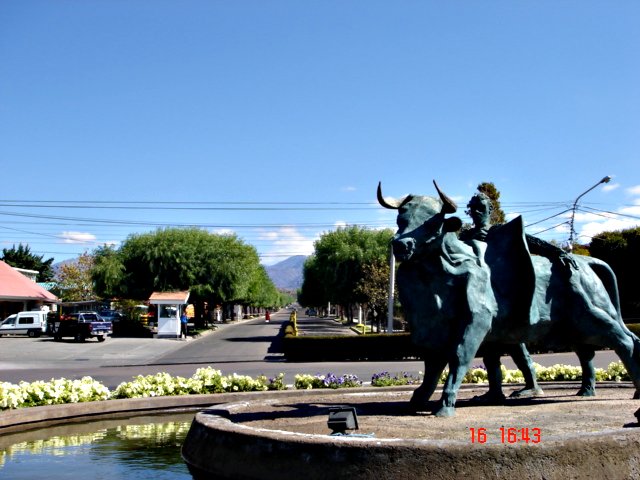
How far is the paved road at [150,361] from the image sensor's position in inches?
858

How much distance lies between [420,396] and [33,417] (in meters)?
5.97

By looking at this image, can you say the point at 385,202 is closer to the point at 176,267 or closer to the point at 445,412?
the point at 445,412

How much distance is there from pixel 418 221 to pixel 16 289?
183 ft

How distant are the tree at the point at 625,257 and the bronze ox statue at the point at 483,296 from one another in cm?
3978

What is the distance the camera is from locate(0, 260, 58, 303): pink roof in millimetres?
54469

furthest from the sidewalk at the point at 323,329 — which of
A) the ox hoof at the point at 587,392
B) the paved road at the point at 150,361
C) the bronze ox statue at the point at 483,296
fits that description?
the bronze ox statue at the point at 483,296

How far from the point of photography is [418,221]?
7.73 m

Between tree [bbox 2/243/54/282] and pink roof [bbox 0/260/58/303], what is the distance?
29.6m

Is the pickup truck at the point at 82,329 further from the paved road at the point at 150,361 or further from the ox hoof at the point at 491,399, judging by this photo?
the ox hoof at the point at 491,399

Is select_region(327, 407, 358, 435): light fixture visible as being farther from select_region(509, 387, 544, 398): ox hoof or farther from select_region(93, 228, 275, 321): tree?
select_region(93, 228, 275, 321): tree

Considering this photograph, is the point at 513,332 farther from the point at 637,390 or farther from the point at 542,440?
the point at 542,440

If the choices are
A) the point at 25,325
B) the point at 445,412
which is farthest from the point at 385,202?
the point at 25,325

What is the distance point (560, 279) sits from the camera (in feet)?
28.6

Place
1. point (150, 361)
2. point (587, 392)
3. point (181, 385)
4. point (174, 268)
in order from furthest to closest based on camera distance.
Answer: point (174, 268), point (150, 361), point (181, 385), point (587, 392)
